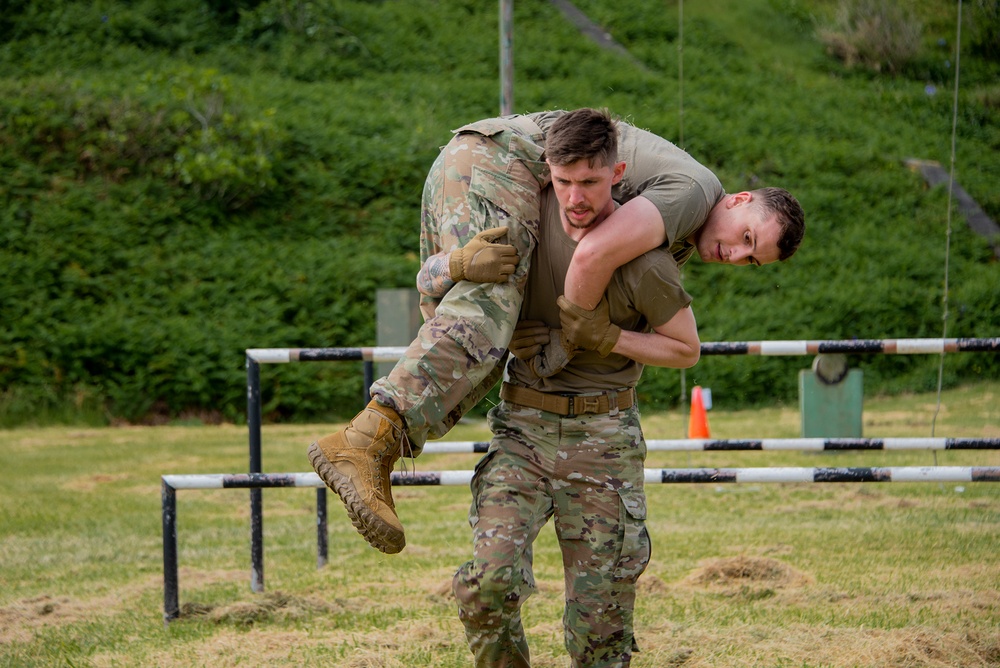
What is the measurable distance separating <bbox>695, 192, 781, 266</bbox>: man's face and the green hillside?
8685mm

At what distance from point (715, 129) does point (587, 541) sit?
14.0 meters

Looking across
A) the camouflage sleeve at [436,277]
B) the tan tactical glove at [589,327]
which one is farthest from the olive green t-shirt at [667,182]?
the camouflage sleeve at [436,277]

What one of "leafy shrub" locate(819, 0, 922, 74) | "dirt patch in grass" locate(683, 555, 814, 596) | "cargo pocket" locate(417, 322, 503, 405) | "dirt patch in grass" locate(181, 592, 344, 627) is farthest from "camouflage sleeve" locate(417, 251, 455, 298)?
"leafy shrub" locate(819, 0, 922, 74)

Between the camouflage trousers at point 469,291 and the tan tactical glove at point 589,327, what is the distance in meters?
0.14

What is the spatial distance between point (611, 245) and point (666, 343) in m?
0.36

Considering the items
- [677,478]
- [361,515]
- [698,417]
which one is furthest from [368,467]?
[698,417]

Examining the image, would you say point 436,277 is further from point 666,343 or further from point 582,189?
point 666,343

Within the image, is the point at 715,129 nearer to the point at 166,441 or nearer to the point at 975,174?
the point at 975,174

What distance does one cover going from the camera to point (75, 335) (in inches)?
470

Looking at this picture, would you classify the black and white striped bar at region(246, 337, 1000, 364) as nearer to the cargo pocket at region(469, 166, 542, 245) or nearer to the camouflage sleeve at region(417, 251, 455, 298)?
the camouflage sleeve at region(417, 251, 455, 298)

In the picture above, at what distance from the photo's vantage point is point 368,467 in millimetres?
2768

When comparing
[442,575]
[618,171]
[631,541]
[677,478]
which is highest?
[618,171]

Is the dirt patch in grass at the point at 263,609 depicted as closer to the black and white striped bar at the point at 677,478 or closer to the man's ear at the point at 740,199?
the black and white striped bar at the point at 677,478

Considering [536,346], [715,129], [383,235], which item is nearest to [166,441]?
[383,235]
